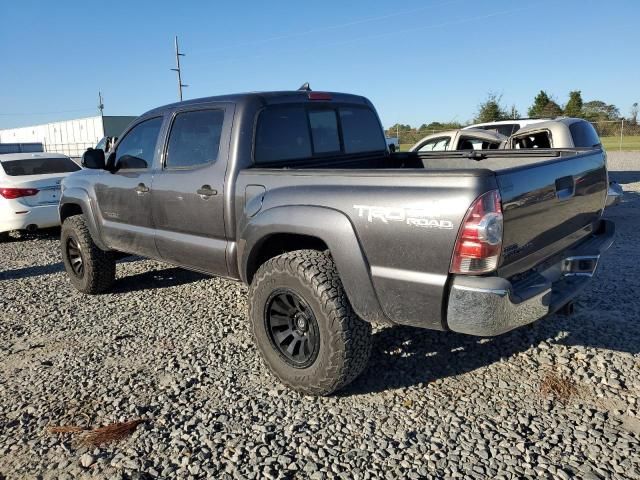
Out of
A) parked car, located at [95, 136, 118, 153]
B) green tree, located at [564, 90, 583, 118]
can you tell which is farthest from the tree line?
parked car, located at [95, 136, 118, 153]

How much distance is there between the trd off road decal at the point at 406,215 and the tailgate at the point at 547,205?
324mm

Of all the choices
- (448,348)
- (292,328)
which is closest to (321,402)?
(292,328)

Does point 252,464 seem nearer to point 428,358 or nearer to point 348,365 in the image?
point 348,365

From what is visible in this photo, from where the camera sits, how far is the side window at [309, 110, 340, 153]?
408 centimetres

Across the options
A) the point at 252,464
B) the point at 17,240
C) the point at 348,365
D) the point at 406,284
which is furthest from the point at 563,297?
the point at 17,240

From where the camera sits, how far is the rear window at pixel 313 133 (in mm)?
3734

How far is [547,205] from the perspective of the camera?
285cm

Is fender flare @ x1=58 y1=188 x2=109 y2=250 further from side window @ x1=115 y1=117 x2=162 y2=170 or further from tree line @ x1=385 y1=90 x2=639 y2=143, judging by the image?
tree line @ x1=385 y1=90 x2=639 y2=143

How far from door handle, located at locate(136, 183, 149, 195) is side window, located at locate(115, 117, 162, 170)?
19 cm

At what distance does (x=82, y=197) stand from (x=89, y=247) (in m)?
0.52

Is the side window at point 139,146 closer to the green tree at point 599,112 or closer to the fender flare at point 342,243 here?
the fender flare at point 342,243

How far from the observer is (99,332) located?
4.45 metres

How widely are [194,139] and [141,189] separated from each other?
0.73 meters

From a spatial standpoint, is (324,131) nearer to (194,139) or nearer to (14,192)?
(194,139)
